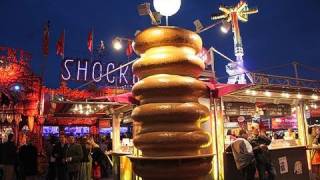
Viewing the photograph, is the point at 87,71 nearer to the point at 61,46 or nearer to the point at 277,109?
the point at 61,46

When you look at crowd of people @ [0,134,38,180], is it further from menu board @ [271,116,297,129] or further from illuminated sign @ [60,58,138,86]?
menu board @ [271,116,297,129]

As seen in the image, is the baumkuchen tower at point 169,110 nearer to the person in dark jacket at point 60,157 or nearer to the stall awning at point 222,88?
the stall awning at point 222,88

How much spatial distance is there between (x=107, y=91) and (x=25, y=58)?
6.55 meters

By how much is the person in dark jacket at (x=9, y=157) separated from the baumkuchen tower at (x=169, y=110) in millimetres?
10774

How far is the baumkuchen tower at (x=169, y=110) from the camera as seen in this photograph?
2348 millimetres

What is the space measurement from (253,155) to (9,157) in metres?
8.29

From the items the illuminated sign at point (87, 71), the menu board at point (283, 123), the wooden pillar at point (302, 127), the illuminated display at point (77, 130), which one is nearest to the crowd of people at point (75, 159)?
the wooden pillar at point (302, 127)

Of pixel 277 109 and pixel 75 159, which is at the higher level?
pixel 277 109

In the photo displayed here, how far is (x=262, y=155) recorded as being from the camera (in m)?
9.43

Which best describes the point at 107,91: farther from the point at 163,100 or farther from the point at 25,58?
the point at 163,100

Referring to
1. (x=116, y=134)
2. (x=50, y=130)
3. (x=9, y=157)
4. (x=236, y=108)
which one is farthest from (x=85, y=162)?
(x=50, y=130)

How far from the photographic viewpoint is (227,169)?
9.71 m

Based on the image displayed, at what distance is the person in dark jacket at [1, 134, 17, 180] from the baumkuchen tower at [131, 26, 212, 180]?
10774 mm

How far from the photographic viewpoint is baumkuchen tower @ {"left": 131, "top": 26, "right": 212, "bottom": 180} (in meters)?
2.35
